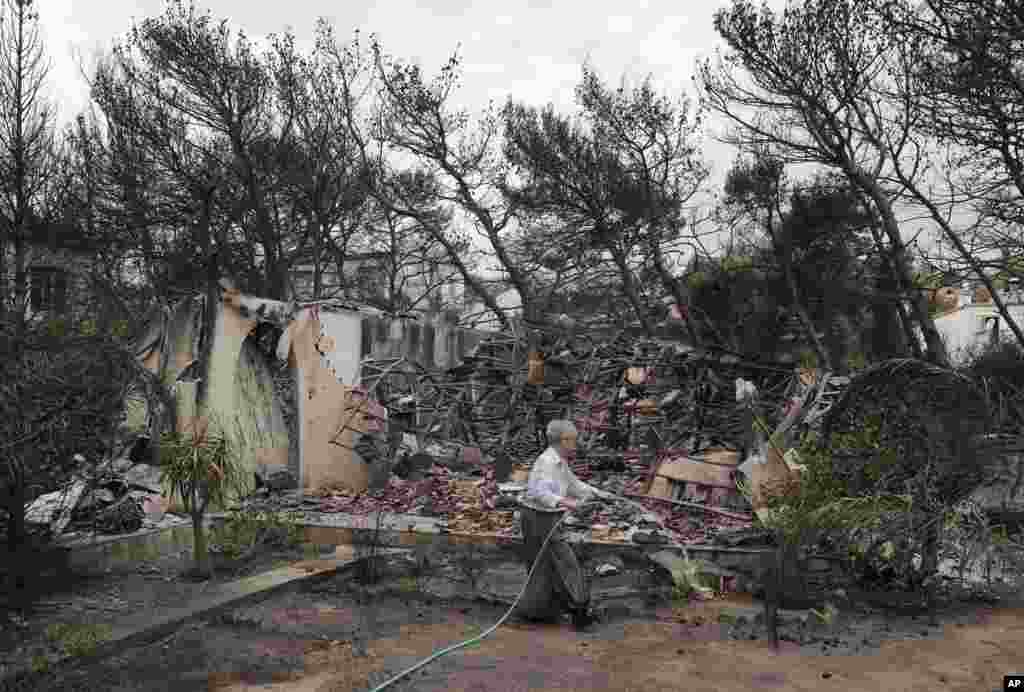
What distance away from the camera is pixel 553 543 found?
20.6 feet

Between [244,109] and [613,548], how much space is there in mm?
14725

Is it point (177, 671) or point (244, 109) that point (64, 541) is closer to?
point (177, 671)

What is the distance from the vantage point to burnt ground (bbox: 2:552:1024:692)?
16.4 feet

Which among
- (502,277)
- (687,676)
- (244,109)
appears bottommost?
(687,676)

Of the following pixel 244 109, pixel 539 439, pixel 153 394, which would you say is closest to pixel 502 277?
pixel 244 109

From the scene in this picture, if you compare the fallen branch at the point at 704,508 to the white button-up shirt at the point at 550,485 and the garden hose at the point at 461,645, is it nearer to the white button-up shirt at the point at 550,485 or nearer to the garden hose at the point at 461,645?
the white button-up shirt at the point at 550,485

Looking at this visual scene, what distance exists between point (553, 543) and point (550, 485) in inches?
17.0

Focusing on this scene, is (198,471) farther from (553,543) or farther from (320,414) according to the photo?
(320,414)

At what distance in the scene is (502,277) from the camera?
23125mm

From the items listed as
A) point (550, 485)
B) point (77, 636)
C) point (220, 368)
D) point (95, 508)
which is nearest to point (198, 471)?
point (77, 636)

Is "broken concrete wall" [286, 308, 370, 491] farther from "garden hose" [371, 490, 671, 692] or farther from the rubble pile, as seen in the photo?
"garden hose" [371, 490, 671, 692]

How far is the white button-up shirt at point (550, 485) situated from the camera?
627cm

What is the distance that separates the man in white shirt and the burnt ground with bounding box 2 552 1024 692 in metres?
0.16

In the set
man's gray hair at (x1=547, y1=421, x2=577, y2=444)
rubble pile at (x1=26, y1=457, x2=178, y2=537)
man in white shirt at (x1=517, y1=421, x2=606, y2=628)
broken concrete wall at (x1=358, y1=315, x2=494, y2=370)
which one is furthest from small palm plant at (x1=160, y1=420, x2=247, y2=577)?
broken concrete wall at (x1=358, y1=315, x2=494, y2=370)
